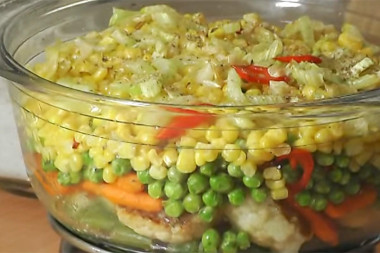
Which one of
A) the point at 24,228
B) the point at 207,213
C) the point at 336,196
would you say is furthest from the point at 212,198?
the point at 24,228

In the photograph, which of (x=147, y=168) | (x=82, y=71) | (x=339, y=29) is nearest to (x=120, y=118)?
(x=147, y=168)

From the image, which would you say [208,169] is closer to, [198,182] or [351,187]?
[198,182]

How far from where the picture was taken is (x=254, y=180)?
0.67 meters

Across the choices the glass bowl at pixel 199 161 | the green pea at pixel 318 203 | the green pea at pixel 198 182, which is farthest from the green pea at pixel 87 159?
the green pea at pixel 318 203

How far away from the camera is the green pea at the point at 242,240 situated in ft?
2.28

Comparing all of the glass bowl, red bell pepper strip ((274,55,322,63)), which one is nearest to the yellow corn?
the glass bowl

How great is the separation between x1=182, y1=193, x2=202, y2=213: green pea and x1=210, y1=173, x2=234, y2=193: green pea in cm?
2

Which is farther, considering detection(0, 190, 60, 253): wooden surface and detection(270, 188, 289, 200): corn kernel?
detection(0, 190, 60, 253): wooden surface

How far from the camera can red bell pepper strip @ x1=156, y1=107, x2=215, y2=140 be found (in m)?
0.65

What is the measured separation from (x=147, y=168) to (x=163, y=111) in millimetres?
69

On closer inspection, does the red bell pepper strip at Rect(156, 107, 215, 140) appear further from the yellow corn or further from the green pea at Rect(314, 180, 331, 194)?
the green pea at Rect(314, 180, 331, 194)

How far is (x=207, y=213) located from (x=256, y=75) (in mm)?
176

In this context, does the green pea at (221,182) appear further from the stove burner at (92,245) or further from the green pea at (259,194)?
the stove burner at (92,245)

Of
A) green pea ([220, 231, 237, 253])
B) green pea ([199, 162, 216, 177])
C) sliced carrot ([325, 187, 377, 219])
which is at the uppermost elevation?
green pea ([199, 162, 216, 177])
